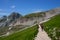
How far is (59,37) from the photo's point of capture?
4912cm

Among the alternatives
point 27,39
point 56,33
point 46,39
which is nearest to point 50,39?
point 46,39

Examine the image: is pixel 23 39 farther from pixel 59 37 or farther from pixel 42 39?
pixel 59 37

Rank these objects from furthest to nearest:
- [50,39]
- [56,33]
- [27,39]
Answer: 1. [27,39]
2. [56,33]
3. [50,39]

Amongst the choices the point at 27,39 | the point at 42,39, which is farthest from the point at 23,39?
the point at 42,39

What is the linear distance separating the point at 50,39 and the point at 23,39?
14.0 metres

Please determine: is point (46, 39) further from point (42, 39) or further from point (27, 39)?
point (27, 39)

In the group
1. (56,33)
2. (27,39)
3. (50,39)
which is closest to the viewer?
(50,39)

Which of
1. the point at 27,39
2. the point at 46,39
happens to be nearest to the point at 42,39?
the point at 46,39

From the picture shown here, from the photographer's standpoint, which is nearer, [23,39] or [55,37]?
[55,37]

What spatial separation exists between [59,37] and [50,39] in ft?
9.09

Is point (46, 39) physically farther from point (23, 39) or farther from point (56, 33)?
point (23, 39)

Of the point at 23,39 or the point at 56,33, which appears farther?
the point at 23,39

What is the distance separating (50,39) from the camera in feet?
158

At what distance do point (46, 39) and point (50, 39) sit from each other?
3.83 feet
